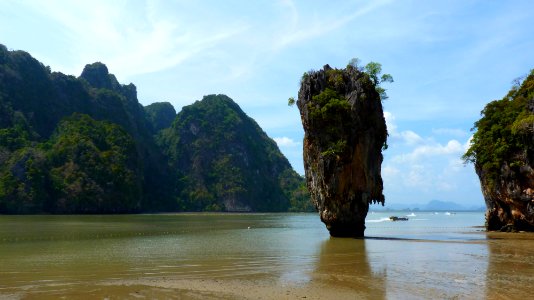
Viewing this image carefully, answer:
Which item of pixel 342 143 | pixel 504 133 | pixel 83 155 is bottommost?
pixel 342 143

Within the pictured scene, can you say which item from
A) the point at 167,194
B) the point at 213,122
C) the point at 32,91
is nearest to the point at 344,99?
the point at 32,91

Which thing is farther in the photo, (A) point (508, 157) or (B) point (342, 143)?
(A) point (508, 157)

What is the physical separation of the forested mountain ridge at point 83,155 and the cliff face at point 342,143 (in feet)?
229

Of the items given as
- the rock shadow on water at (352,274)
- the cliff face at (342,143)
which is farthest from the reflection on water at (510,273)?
the cliff face at (342,143)

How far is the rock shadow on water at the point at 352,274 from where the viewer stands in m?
10.9

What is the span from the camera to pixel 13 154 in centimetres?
9288

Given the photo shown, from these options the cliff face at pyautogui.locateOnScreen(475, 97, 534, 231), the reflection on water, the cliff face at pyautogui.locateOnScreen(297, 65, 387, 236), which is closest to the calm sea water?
the reflection on water

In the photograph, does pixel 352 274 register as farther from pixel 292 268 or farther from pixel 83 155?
pixel 83 155

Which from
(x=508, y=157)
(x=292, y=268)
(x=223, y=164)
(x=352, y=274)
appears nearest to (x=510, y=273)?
(x=352, y=274)

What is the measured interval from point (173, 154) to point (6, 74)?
6549 cm

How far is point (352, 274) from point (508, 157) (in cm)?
2614

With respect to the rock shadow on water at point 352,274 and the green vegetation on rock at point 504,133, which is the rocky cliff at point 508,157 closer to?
the green vegetation on rock at point 504,133

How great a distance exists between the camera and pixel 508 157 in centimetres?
3369

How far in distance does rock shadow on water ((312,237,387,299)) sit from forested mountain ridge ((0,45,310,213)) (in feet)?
267
